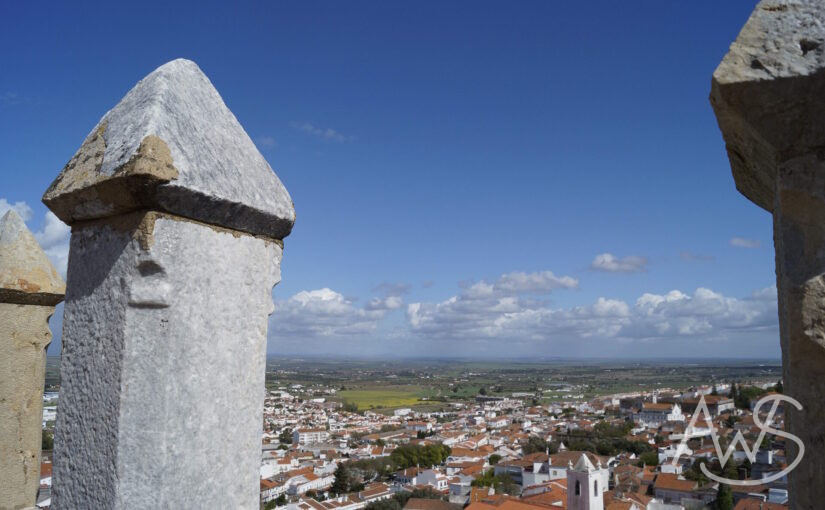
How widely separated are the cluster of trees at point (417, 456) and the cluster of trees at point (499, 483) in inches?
359

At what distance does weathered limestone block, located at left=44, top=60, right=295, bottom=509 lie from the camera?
1822 millimetres

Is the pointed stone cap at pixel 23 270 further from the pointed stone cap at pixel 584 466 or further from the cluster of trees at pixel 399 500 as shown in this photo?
the cluster of trees at pixel 399 500

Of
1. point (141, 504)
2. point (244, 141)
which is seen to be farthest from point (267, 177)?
point (141, 504)

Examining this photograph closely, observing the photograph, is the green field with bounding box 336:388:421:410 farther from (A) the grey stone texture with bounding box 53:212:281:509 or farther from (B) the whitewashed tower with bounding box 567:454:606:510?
(A) the grey stone texture with bounding box 53:212:281:509

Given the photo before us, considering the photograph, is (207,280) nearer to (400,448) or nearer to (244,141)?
(244,141)

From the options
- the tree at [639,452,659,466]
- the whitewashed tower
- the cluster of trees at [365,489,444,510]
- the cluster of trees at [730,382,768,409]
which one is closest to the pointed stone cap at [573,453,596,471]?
the whitewashed tower

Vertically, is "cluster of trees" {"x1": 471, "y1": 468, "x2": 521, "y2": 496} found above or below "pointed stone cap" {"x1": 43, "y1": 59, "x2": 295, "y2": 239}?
below

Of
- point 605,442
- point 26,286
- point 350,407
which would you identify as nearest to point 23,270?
point 26,286

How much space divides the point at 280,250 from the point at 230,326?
0.38m

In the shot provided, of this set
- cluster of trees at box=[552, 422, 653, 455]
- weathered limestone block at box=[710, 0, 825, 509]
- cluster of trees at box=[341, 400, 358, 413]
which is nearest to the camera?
weathered limestone block at box=[710, 0, 825, 509]

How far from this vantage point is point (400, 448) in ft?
173

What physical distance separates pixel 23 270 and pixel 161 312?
2629 millimetres

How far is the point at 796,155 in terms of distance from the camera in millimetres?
1616

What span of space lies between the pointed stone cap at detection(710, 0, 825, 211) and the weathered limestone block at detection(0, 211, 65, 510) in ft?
12.9
